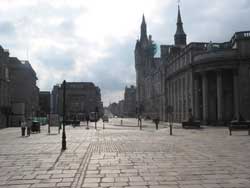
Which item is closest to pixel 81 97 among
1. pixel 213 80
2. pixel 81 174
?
pixel 213 80

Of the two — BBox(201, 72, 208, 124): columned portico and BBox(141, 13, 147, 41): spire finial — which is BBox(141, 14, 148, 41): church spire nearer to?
BBox(141, 13, 147, 41): spire finial

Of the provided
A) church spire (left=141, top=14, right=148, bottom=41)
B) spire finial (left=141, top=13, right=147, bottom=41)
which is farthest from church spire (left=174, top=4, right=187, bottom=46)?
spire finial (left=141, top=13, right=147, bottom=41)

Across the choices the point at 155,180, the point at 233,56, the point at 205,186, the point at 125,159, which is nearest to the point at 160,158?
the point at 125,159

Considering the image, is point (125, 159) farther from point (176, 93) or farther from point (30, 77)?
point (30, 77)

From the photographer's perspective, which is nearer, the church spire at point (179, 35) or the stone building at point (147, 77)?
the church spire at point (179, 35)

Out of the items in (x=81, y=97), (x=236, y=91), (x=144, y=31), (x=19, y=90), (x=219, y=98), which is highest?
(x=144, y=31)

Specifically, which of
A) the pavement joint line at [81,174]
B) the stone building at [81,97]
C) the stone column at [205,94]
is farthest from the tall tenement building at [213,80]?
the stone building at [81,97]

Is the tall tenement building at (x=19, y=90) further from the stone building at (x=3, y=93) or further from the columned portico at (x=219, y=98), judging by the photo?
the columned portico at (x=219, y=98)

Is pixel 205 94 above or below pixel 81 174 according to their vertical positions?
above

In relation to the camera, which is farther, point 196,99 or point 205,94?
point 196,99

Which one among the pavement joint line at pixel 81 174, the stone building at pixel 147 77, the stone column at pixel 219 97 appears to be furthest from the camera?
the stone building at pixel 147 77

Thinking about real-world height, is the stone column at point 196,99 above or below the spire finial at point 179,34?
below

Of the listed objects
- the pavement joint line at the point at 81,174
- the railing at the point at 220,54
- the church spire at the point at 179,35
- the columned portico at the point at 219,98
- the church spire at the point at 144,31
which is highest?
the church spire at the point at 144,31

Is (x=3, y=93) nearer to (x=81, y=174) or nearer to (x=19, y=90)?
(x=19, y=90)
